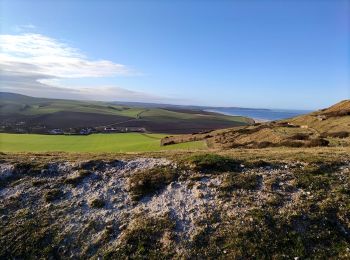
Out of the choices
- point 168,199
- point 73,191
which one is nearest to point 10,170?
point 73,191

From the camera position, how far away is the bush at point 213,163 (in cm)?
2167

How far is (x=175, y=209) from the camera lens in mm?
18047

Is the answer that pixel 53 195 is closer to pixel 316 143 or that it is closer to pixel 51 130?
pixel 316 143

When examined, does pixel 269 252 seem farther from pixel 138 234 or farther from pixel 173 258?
pixel 138 234

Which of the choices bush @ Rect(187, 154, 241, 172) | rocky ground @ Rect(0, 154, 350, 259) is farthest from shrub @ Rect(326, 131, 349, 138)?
bush @ Rect(187, 154, 241, 172)

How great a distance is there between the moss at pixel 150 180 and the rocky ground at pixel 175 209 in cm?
6

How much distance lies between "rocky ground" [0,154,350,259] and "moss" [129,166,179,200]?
0.06 meters

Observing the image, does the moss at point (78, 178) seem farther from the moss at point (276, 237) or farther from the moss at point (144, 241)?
the moss at point (276, 237)

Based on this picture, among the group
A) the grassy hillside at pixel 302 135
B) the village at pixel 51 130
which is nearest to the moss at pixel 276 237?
the grassy hillside at pixel 302 135

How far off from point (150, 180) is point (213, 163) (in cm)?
415

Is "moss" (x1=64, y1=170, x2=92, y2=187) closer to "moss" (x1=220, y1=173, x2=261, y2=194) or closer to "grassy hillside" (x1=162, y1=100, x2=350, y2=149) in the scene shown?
"moss" (x1=220, y1=173, x2=261, y2=194)

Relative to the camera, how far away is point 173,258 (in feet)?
48.3

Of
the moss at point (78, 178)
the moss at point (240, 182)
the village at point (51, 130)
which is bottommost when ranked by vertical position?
the village at point (51, 130)

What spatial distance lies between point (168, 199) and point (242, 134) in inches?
1918
